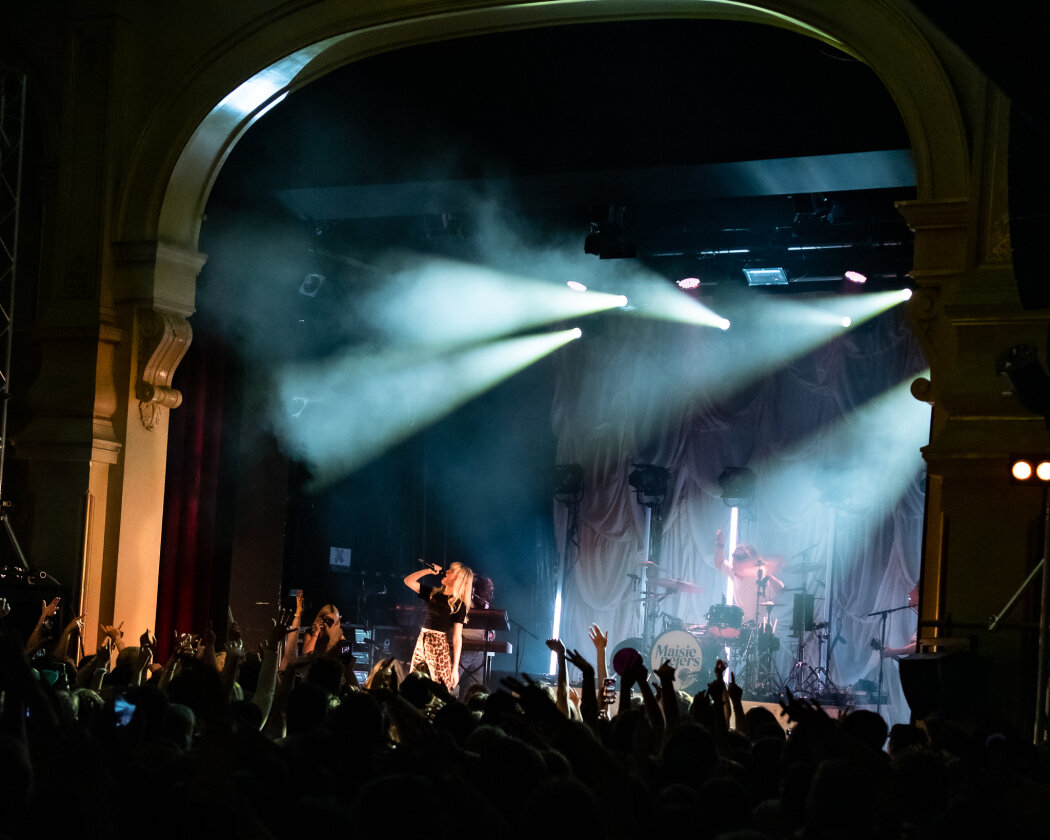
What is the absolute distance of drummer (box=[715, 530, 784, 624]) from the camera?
45.8 feet

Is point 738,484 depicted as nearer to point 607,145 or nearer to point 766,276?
point 766,276

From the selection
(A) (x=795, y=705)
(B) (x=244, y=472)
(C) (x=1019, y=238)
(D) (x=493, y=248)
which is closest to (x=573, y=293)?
(D) (x=493, y=248)

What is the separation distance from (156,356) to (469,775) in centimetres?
665

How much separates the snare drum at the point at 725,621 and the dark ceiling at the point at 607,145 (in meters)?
3.76

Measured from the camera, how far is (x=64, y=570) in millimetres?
8414

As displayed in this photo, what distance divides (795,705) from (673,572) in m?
11.8

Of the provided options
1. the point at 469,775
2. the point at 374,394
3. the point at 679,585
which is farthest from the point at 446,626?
the point at 469,775

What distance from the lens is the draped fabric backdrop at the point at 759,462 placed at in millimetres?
13633

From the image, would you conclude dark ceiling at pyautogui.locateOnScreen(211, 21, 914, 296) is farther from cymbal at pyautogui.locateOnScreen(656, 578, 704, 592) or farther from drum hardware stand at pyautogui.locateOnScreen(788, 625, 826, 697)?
drum hardware stand at pyautogui.locateOnScreen(788, 625, 826, 697)

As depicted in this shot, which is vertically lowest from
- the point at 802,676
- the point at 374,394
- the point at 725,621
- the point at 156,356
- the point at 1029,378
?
the point at 802,676

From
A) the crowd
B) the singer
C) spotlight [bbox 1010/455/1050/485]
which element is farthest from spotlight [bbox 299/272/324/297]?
the crowd

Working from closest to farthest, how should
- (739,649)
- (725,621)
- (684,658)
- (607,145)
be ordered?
(607,145) → (684,658) → (739,649) → (725,621)

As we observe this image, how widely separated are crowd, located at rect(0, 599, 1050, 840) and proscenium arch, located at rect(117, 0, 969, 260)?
403 centimetres

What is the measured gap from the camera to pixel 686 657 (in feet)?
40.7
